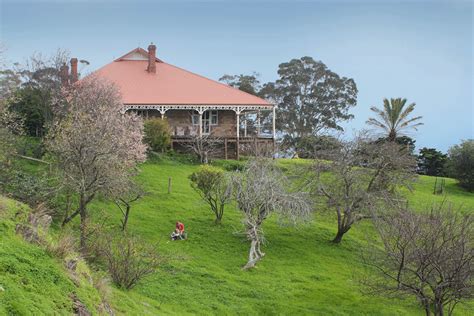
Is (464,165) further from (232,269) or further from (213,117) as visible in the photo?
(232,269)

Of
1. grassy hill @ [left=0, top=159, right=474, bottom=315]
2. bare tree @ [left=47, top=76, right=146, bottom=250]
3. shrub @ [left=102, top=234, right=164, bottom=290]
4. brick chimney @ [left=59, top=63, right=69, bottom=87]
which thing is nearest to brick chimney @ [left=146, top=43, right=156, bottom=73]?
brick chimney @ [left=59, top=63, right=69, bottom=87]

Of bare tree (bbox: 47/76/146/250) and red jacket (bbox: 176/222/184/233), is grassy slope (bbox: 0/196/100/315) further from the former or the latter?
red jacket (bbox: 176/222/184/233)

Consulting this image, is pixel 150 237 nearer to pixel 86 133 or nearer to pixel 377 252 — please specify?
pixel 86 133

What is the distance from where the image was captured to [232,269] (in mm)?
20250

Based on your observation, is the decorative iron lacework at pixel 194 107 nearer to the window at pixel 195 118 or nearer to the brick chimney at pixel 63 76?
the window at pixel 195 118

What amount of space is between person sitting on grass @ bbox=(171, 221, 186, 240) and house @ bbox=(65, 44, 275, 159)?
55.2 ft

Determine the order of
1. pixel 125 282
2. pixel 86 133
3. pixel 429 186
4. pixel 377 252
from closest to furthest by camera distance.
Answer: pixel 125 282 → pixel 86 133 → pixel 377 252 → pixel 429 186

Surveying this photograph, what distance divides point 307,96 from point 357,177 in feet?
121

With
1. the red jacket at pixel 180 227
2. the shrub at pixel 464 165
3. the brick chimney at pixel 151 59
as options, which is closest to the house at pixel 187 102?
the brick chimney at pixel 151 59

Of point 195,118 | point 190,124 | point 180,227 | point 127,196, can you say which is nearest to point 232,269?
point 180,227

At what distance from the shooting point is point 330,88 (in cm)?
6034

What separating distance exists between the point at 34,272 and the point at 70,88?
25687mm

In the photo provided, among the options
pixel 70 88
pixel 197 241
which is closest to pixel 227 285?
pixel 197 241

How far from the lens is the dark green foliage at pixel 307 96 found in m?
60.0
